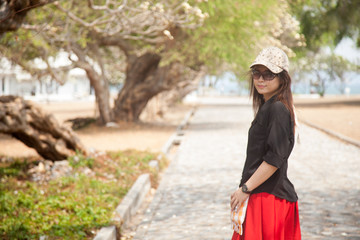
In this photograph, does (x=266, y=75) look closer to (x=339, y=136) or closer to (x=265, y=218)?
(x=265, y=218)

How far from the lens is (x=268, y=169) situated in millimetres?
3178

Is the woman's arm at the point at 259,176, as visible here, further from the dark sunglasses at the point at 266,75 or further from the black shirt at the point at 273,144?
the dark sunglasses at the point at 266,75

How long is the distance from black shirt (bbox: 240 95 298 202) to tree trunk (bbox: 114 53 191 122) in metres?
16.9

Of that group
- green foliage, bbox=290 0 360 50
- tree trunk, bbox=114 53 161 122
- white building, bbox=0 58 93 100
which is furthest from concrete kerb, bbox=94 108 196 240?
white building, bbox=0 58 93 100

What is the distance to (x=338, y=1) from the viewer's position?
103 feet

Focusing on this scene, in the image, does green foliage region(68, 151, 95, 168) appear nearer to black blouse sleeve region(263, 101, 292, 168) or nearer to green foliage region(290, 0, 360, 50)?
black blouse sleeve region(263, 101, 292, 168)

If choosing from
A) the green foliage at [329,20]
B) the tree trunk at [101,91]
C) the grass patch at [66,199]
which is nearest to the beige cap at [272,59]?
the grass patch at [66,199]

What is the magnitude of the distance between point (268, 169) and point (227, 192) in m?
5.40

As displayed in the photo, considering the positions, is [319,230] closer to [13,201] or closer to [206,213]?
[206,213]

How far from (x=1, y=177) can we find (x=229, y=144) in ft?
26.5

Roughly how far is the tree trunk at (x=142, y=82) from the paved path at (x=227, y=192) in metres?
5.82

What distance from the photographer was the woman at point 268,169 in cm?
321

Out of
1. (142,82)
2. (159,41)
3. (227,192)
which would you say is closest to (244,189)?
(227,192)

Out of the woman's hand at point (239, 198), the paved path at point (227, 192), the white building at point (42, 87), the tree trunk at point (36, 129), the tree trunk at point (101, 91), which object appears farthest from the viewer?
the white building at point (42, 87)
